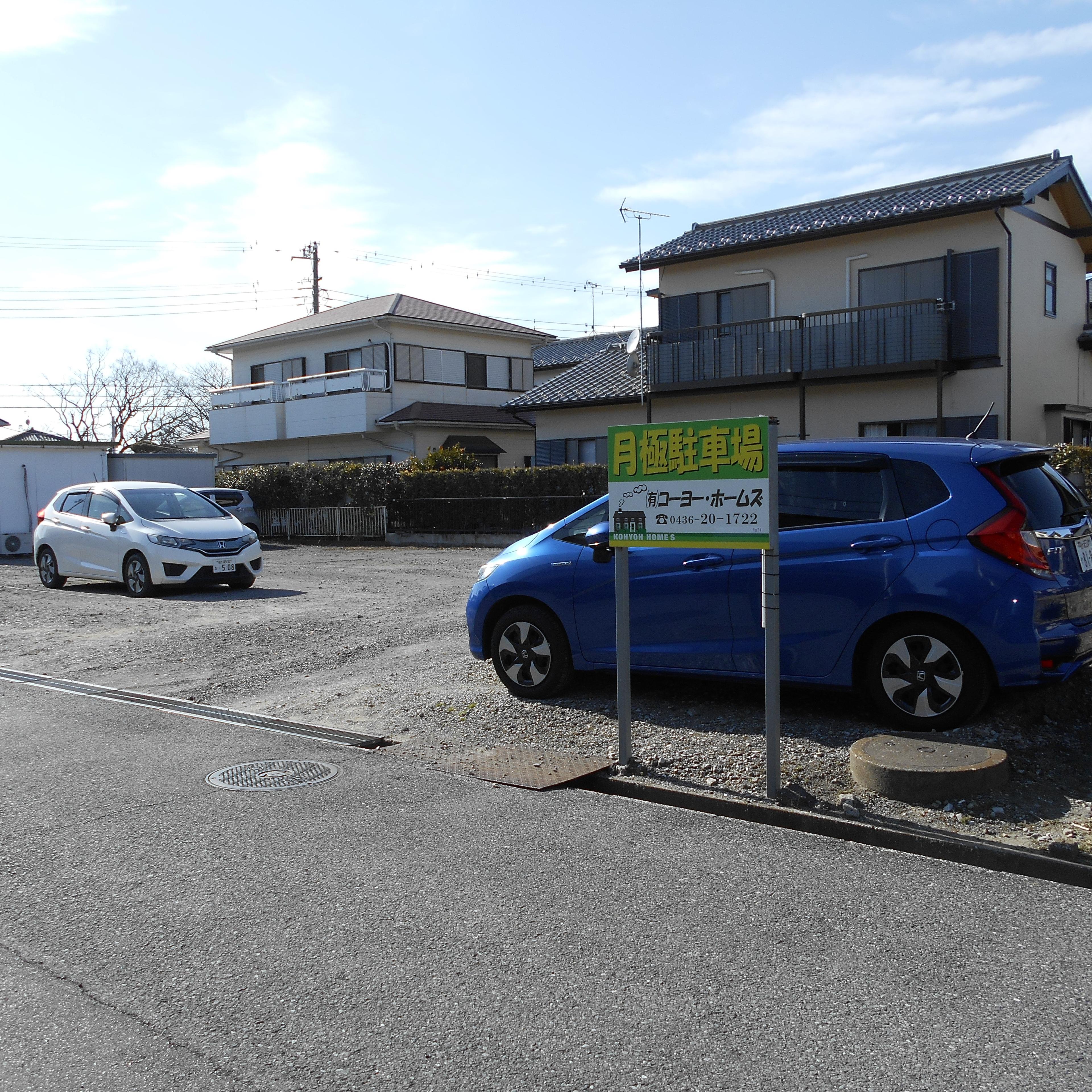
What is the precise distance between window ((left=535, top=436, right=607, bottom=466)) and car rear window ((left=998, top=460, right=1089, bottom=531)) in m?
22.4

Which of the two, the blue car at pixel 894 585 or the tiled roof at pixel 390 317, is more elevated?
the tiled roof at pixel 390 317

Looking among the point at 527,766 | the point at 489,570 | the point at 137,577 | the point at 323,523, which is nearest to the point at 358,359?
the point at 323,523

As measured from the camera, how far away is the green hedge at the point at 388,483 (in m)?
24.4

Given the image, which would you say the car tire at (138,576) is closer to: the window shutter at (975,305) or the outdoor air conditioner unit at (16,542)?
the outdoor air conditioner unit at (16,542)

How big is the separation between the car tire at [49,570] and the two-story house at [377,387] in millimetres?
18384

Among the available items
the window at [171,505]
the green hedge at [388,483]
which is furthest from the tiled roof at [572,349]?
the window at [171,505]

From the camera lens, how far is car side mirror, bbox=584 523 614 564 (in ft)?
22.2

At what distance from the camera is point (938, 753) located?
5277mm

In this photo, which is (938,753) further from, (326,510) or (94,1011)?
(326,510)

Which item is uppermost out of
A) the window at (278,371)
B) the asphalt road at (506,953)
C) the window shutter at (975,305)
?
the window at (278,371)

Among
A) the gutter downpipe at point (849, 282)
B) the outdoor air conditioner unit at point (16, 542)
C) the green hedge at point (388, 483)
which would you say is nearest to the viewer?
the gutter downpipe at point (849, 282)

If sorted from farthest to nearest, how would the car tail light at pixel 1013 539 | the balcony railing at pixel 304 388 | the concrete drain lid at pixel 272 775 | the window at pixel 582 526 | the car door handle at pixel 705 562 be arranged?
the balcony railing at pixel 304 388, the window at pixel 582 526, the car door handle at pixel 705 562, the concrete drain lid at pixel 272 775, the car tail light at pixel 1013 539

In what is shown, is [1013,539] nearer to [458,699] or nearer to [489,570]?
[489,570]

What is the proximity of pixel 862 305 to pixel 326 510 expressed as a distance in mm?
14947
